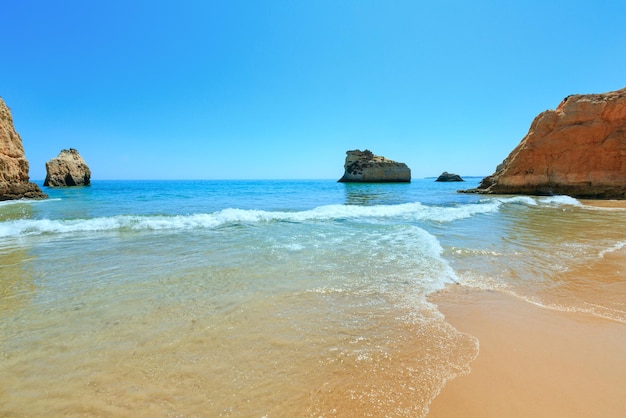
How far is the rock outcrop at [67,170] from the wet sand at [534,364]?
6301 cm

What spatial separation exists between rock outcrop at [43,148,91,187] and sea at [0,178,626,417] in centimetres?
5368

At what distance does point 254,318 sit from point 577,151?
3202 cm

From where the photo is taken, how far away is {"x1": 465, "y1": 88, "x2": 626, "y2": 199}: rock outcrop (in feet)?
76.9

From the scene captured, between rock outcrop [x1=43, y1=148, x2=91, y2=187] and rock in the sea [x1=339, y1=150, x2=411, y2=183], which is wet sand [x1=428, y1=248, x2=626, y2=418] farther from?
rock in the sea [x1=339, y1=150, x2=411, y2=183]

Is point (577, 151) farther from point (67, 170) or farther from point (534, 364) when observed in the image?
point (67, 170)

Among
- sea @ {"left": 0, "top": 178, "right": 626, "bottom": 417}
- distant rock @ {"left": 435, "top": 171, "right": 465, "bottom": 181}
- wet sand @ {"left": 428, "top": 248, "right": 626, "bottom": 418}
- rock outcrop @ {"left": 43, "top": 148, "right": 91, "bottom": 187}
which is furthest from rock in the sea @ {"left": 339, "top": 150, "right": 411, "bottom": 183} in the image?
wet sand @ {"left": 428, "top": 248, "right": 626, "bottom": 418}

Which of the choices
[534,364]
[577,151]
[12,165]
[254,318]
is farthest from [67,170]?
[577,151]

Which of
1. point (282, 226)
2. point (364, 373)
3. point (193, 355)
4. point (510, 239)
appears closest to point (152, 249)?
point (282, 226)

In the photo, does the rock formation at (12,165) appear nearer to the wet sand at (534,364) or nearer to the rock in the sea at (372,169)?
the wet sand at (534,364)

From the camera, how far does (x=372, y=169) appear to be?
219ft

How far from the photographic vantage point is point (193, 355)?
2750 mm

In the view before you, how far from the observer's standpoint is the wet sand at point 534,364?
6.75 ft

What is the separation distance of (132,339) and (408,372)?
108 inches

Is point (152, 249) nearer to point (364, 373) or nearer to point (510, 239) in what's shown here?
point (364, 373)
